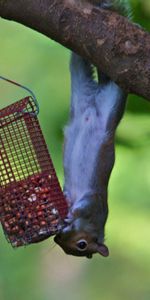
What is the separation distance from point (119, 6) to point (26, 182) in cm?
71

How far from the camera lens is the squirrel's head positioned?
2645 mm

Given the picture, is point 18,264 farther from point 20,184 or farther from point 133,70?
point 133,70

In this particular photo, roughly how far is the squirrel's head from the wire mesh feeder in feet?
1.13

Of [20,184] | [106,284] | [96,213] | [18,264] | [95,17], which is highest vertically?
[95,17]

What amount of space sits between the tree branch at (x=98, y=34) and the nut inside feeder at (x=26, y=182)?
1.31 ft

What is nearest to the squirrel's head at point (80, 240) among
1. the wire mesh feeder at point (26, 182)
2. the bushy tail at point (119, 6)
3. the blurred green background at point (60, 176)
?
the wire mesh feeder at point (26, 182)

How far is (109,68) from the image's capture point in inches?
71.7

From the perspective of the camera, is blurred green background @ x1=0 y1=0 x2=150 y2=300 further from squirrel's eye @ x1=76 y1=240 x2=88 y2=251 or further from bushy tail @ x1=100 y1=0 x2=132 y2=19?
bushy tail @ x1=100 y1=0 x2=132 y2=19

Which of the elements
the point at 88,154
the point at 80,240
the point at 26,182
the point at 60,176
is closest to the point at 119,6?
the point at 88,154

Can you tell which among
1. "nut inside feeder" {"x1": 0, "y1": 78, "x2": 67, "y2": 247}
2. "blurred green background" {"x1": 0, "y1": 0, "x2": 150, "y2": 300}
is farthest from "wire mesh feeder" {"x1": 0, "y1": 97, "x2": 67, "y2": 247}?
"blurred green background" {"x1": 0, "y1": 0, "x2": 150, "y2": 300}

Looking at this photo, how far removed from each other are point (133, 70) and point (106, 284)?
260cm

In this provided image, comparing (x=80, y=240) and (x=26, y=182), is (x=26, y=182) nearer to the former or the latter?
(x=26, y=182)

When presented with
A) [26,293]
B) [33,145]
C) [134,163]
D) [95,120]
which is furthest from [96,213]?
[26,293]

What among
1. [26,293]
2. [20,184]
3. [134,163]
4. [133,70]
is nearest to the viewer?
[133,70]
